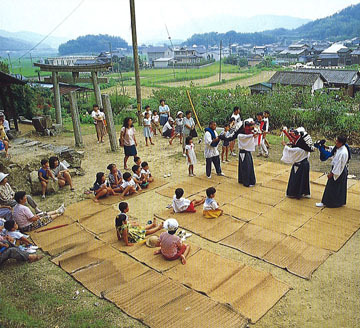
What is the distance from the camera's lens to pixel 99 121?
1363 centimetres

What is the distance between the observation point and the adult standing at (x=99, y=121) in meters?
13.3

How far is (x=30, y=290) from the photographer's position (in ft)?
16.3

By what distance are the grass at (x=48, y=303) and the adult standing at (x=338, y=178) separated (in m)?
4.83

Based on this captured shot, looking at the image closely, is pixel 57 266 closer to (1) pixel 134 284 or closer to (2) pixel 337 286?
(1) pixel 134 284

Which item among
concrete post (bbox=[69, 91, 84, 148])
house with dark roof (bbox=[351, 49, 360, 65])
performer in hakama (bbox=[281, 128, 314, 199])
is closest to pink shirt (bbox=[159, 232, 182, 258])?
performer in hakama (bbox=[281, 128, 314, 199])

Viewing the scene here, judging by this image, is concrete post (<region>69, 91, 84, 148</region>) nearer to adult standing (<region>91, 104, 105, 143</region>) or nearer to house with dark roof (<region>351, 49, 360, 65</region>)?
adult standing (<region>91, 104, 105, 143</region>)

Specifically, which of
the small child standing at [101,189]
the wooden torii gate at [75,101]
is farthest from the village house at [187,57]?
the small child standing at [101,189]

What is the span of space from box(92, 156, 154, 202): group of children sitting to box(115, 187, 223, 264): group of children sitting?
160 cm

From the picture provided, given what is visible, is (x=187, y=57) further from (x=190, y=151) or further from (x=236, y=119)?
(x=190, y=151)

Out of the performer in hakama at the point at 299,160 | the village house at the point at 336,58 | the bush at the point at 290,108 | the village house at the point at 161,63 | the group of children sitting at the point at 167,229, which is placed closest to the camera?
the group of children sitting at the point at 167,229

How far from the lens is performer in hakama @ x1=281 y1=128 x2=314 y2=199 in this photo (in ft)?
23.9

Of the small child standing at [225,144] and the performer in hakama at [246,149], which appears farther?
the small child standing at [225,144]

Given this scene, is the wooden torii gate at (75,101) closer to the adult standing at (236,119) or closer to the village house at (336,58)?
the adult standing at (236,119)

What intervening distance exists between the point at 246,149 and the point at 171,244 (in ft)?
12.9
